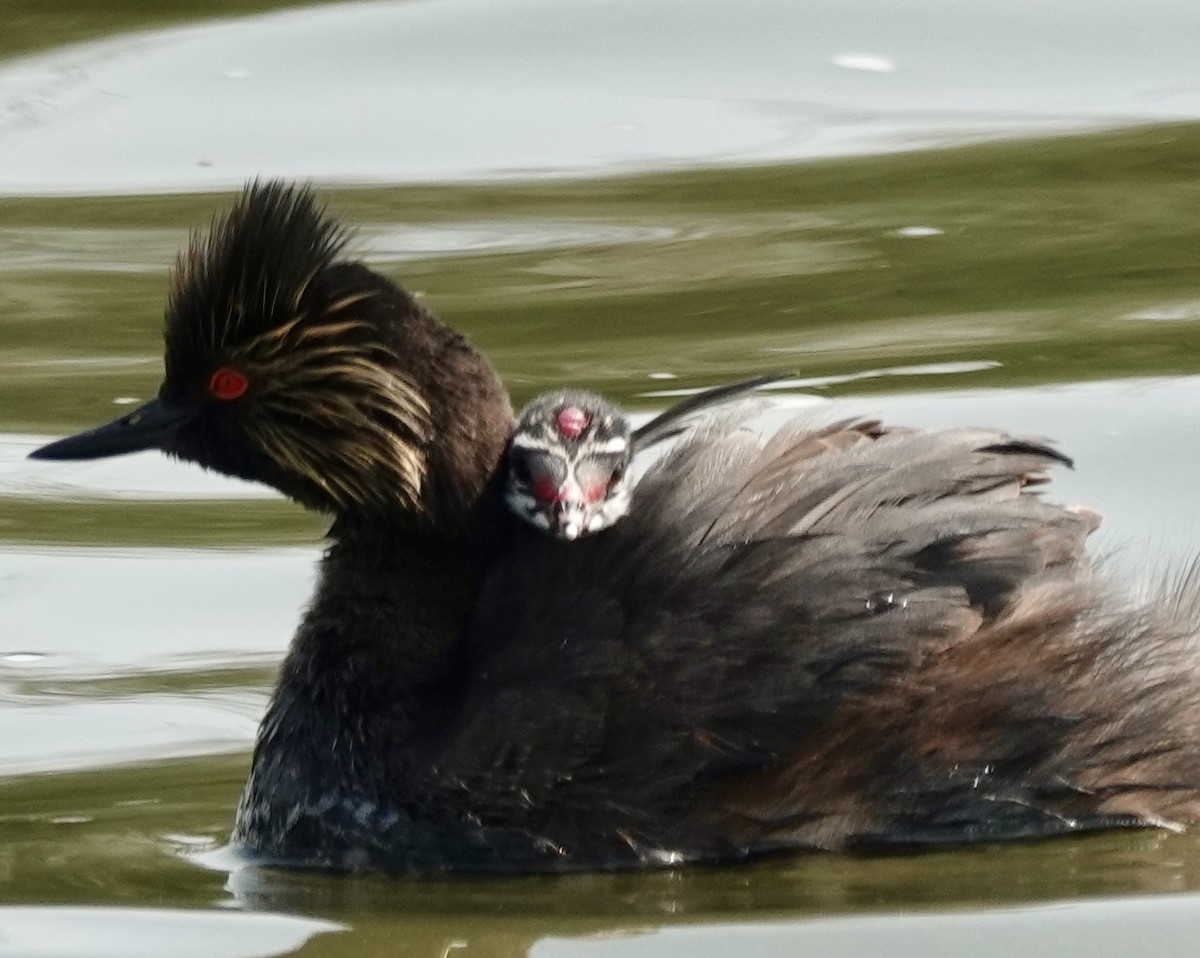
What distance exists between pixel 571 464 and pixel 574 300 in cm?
350

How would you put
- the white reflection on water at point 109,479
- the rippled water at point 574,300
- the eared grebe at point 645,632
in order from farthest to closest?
the white reflection on water at point 109,479 < the eared grebe at point 645,632 < the rippled water at point 574,300

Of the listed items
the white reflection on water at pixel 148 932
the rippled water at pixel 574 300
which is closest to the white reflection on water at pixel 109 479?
the rippled water at pixel 574 300

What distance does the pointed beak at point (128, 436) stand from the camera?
22.2 feet

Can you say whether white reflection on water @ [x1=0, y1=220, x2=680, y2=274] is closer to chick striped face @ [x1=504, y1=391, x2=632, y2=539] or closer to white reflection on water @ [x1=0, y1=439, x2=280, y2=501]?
white reflection on water @ [x1=0, y1=439, x2=280, y2=501]

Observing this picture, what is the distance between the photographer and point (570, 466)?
634 cm

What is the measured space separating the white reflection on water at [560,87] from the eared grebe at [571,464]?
13.7 ft

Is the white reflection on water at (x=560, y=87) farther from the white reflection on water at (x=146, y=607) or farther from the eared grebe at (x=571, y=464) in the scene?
the eared grebe at (x=571, y=464)

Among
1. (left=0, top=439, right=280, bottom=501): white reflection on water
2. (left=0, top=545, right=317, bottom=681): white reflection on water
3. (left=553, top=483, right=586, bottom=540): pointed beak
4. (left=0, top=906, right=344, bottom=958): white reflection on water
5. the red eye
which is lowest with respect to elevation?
(left=0, top=906, right=344, bottom=958): white reflection on water

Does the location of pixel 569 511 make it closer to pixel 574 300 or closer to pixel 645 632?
pixel 645 632

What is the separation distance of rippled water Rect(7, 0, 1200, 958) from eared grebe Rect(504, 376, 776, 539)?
73 centimetres

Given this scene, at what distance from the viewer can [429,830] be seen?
21.1 feet

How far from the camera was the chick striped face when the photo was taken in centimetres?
634

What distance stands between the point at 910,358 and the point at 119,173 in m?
3.10

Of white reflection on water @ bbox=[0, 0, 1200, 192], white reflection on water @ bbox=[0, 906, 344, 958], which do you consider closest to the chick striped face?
white reflection on water @ bbox=[0, 906, 344, 958]
